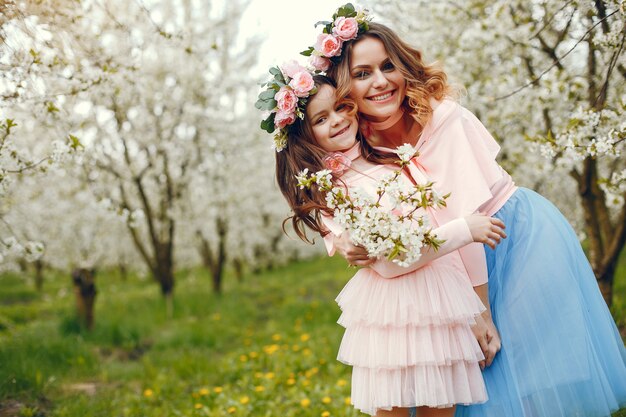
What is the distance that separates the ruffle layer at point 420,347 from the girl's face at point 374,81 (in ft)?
3.27

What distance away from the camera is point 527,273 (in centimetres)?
226

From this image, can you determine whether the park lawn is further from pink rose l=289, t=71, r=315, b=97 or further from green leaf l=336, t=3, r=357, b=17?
green leaf l=336, t=3, r=357, b=17

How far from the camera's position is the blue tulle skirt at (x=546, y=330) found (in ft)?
6.88

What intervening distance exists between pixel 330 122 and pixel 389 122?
1.04ft

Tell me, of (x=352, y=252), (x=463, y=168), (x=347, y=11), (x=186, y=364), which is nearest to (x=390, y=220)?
(x=352, y=252)

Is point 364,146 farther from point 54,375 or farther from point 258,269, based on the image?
point 258,269

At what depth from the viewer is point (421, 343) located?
7.00 feet

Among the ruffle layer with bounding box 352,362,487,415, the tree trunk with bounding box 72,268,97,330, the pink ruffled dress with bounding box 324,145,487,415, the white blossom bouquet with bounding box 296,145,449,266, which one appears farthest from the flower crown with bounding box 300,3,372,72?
the tree trunk with bounding box 72,268,97,330

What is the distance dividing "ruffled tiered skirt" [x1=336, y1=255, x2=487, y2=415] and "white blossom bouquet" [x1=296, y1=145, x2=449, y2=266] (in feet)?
0.87

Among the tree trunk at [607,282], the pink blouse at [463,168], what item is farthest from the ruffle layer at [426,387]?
the tree trunk at [607,282]

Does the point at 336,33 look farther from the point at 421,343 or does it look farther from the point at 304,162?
the point at 421,343

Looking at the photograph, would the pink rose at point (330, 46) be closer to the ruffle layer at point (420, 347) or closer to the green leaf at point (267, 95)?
the green leaf at point (267, 95)

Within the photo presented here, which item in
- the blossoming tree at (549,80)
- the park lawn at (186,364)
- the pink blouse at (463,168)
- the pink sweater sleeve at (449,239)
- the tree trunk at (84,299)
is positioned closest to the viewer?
the pink sweater sleeve at (449,239)

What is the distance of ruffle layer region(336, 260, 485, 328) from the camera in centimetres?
213
